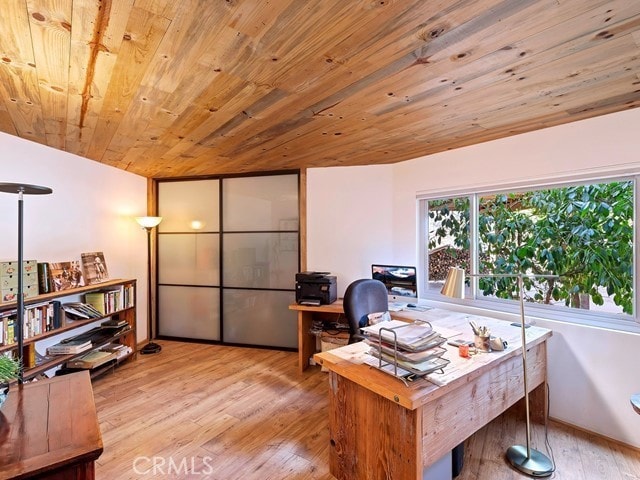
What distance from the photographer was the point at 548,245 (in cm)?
262

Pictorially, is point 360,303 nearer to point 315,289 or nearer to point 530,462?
point 315,289

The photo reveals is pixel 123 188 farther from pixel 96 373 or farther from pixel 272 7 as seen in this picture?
pixel 272 7

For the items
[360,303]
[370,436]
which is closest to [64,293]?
[360,303]

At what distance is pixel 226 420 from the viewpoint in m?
2.43

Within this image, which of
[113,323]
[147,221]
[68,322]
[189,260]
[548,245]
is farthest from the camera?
[189,260]

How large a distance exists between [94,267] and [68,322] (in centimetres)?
67

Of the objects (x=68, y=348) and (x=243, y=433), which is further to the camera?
(x=68, y=348)

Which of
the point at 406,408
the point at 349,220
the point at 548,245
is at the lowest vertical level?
the point at 406,408

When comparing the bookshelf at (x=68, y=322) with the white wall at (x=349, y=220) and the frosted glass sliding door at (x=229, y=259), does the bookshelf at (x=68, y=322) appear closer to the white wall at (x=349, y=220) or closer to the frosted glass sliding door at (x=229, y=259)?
the frosted glass sliding door at (x=229, y=259)

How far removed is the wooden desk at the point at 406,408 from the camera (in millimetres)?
1439

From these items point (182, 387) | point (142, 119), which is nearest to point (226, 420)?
point (182, 387)

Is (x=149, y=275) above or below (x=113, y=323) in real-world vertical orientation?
above

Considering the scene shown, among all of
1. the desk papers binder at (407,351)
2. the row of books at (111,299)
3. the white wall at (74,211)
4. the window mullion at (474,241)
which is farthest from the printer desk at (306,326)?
the white wall at (74,211)

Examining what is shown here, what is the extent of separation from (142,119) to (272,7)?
1525mm
